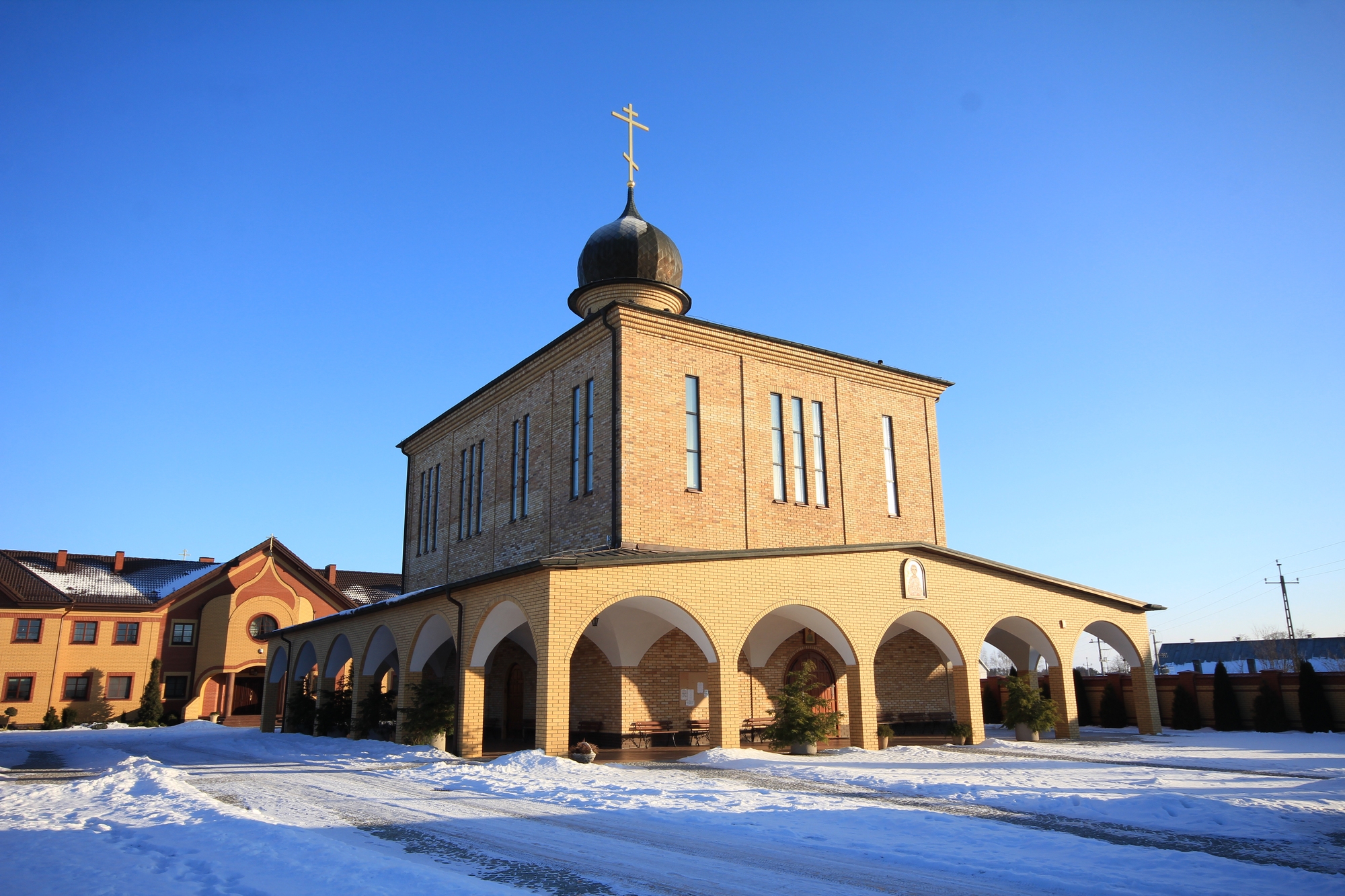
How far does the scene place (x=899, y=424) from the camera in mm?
25844

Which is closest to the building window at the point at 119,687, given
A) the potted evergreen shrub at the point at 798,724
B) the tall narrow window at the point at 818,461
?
the tall narrow window at the point at 818,461

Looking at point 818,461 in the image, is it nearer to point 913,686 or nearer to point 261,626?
point 913,686

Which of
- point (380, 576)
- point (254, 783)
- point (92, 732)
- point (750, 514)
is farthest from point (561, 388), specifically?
point (380, 576)

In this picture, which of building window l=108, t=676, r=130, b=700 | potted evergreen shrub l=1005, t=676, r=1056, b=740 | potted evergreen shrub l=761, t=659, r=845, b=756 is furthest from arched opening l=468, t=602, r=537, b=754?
building window l=108, t=676, r=130, b=700

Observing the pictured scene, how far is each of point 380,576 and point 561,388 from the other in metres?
40.0

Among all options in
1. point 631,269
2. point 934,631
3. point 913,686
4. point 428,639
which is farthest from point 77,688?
point 934,631

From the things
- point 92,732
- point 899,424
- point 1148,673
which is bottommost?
point 92,732

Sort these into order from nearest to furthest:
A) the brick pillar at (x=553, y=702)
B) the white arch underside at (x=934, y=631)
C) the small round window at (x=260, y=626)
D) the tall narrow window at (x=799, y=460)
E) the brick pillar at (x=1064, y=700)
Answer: the brick pillar at (x=553, y=702) → the white arch underside at (x=934, y=631) → the brick pillar at (x=1064, y=700) → the tall narrow window at (x=799, y=460) → the small round window at (x=260, y=626)

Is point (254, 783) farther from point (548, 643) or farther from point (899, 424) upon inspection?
point (899, 424)

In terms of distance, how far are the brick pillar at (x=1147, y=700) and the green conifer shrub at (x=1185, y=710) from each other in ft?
11.1

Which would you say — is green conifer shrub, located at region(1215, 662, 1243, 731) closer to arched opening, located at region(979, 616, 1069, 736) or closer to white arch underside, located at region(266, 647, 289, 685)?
arched opening, located at region(979, 616, 1069, 736)

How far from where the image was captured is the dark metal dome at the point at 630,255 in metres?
26.1

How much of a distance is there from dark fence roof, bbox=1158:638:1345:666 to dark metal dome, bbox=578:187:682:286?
76.8 metres

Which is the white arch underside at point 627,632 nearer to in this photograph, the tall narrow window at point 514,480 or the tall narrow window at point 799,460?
the tall narrow window at point 799,460
